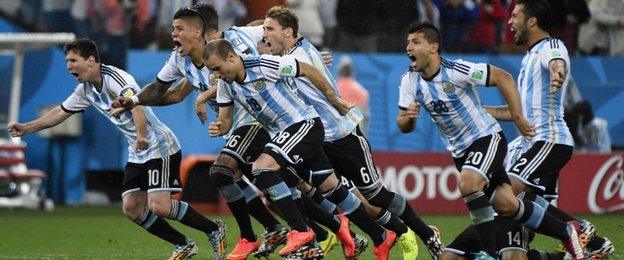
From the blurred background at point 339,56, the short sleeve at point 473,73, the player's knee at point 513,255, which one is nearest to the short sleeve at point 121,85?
the short sleeve at point 473,73

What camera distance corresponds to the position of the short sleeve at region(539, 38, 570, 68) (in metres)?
11.2

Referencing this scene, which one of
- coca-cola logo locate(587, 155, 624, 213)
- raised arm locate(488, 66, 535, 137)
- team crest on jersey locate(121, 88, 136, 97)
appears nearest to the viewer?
raised arm locate(488, 66, 535, 137)

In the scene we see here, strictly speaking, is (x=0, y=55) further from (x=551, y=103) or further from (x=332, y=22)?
(x=551, y=103)

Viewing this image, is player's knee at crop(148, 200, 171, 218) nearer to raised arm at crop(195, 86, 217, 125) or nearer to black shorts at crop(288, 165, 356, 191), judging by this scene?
raised arm at crop(195, 86, 217, 125)

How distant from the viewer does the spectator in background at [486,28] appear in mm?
22031

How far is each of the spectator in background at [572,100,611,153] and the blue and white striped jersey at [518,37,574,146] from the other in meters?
10.3

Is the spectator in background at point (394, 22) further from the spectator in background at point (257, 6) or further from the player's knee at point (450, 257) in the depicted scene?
the player's knee at point (450, 257)

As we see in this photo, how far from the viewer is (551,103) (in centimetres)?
1129

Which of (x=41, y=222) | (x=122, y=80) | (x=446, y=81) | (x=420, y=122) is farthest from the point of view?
(x=420, y=122)

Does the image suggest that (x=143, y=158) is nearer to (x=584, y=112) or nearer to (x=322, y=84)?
(x=322, y=84)

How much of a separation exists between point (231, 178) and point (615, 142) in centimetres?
1140

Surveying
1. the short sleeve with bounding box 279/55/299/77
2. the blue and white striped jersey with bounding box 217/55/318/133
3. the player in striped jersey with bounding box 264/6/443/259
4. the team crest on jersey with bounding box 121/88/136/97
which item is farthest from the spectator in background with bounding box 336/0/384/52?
the short sleeve with bounding box 279/55/299/77

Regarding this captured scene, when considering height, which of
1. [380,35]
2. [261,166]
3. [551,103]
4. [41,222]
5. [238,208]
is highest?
[551,103]

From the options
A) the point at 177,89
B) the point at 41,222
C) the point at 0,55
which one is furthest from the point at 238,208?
the point at 0,55
